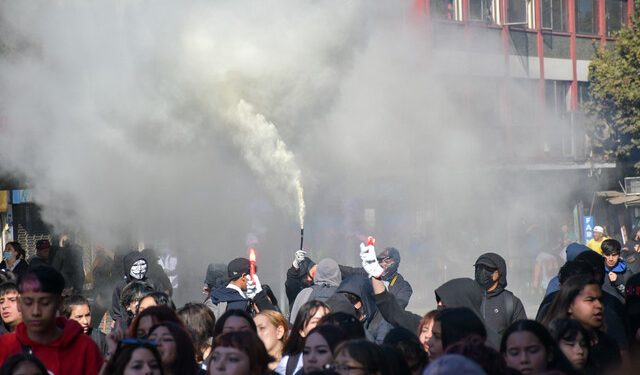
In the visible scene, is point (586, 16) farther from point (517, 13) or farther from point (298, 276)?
point (298, 276)

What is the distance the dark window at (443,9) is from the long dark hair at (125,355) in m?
22.4

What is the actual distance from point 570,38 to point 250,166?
19019mm

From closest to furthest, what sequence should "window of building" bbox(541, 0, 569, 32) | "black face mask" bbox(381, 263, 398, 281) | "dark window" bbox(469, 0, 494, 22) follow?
1. "black face mask" bbox(381, 263, 398, 281)
2. "dark window" bbox(469, 0, 494, 22)
3. "window of building" bbox(541, 0, 569, 32)

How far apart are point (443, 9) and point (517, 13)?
4078mm

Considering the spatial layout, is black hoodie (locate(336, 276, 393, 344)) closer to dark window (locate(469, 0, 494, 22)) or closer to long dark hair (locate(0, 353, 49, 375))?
long dark hair (locate(0, 353, 49, 375))

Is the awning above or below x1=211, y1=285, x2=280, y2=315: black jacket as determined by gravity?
above

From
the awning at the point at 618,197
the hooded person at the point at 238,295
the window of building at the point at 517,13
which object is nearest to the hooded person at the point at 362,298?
the hooded person at the point at 238,295

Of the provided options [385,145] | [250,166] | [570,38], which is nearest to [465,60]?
[385,145]

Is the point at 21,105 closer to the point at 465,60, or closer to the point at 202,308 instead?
the point at 202,308

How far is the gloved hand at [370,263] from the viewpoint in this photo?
8.27 meters

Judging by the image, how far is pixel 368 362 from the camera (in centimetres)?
459

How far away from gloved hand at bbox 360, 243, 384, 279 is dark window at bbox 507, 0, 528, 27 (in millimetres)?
21883

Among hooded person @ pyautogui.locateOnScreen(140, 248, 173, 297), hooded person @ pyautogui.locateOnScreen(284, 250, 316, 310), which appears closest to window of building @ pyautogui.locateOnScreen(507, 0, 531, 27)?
hooded person @ pyautogui.locateOnScreen(284, 250, 316, 310)

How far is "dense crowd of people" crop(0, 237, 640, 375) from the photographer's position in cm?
488
